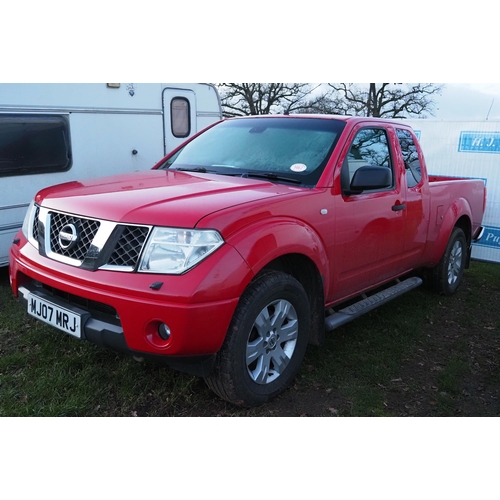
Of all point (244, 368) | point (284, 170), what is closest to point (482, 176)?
point (284, 170)

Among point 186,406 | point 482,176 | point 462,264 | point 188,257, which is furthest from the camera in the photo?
point 482,176

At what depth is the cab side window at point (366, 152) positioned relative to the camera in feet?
13.2

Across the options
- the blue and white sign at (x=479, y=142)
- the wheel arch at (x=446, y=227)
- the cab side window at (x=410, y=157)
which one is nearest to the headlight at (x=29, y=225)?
the cab side window at (x=410, y=157)

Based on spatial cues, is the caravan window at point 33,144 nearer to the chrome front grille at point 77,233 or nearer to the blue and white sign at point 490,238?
the chrome front grille at point 77,233

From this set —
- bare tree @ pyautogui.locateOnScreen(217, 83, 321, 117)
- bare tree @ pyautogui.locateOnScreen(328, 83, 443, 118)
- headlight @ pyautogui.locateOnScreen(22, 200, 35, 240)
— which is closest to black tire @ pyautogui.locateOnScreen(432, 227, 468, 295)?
headlight @ pyautogui.locateOnScreen(22, 200, 35, 240)

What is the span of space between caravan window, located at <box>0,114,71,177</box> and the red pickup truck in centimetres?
232

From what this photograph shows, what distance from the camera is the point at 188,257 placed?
2828 millimetres

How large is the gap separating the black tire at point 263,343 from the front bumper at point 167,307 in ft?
0.41

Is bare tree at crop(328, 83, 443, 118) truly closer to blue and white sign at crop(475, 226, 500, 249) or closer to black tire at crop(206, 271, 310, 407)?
blue and white sign at crop(475, 226, 500, 249)

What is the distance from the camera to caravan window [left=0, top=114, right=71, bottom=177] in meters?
5.88

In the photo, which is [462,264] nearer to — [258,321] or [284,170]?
[284,170]

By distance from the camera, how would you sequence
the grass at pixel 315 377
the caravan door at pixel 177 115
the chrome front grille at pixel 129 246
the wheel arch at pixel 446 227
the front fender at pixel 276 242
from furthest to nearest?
the caravan door at pixel 177 115
the wheel arch at pixel 446 227
the grass at pixel 315 377
the front fender at pixel 276 242
the chrome front grille at pixel 129 246

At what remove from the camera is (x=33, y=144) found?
6133 mm

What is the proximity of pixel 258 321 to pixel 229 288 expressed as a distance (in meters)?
0.45
